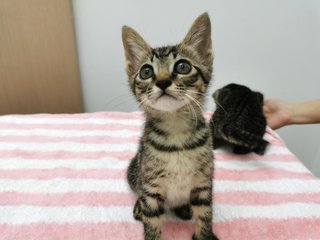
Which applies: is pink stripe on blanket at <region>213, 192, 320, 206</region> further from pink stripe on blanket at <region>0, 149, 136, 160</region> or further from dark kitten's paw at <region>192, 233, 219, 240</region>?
Answer: pink stripe on blanket at <region>0, 149, 136, 160</region>

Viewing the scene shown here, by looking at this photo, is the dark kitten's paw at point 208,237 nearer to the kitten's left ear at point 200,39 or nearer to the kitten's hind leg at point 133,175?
the kitten's hind leg at point 133,175

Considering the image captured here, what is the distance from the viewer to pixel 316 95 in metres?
1.74

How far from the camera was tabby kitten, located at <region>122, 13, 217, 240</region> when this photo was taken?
77 centimetres

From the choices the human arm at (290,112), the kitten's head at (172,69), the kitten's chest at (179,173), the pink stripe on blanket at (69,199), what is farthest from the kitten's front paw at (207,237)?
the human arm at (290,112)

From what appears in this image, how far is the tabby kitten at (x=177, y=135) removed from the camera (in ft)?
2.53

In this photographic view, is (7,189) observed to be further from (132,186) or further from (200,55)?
(200,55)

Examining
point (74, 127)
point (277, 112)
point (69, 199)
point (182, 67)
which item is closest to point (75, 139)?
point (74, 127)

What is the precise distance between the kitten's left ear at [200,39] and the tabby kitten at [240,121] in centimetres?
47

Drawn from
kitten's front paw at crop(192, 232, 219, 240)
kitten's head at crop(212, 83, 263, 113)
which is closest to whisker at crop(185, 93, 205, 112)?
kitten's front paw at crop(192, 232, 219, 240)

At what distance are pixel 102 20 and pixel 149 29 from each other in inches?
11.0

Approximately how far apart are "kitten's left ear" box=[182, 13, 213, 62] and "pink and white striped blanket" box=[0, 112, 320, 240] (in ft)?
1.66

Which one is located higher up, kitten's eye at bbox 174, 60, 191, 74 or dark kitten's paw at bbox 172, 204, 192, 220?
kitten's eye at bbox 174, 60, 191, 74

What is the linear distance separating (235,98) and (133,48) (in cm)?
61

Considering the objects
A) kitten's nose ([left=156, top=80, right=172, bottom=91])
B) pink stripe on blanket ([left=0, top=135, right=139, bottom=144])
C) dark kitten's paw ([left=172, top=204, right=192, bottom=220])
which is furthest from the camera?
pink stripe on blanket ([left=0, top=135, right=139, bottom=144])
